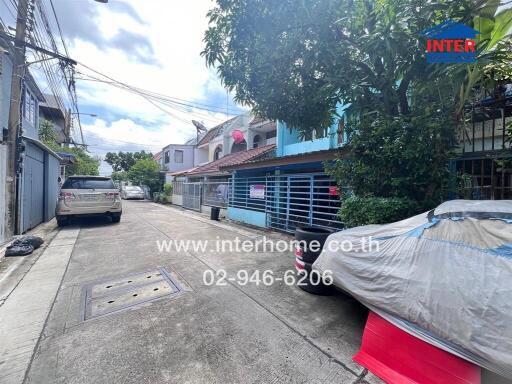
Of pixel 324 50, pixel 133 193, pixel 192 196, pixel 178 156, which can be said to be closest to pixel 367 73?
pixel 324 50

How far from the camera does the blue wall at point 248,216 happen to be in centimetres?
935

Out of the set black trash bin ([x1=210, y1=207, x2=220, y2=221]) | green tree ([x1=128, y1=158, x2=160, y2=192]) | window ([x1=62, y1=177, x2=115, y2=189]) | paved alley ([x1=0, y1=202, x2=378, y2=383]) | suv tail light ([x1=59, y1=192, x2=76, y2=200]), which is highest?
green tree ([x1=128, y1=158, x2=160, y2=192])

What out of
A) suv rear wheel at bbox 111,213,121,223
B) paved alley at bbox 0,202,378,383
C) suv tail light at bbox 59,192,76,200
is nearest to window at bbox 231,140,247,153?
suv rear wheel at bbox 111,213,121,223

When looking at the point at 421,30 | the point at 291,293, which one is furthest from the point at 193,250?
the point at 421,30

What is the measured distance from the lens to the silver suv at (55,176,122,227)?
7.96 m

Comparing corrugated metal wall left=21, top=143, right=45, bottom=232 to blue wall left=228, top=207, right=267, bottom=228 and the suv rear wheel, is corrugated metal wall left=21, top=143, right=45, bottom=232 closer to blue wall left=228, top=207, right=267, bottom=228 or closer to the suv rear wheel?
the suv rear wheel

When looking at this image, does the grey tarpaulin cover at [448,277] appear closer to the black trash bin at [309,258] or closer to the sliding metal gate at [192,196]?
the black trash bin at [309,258]

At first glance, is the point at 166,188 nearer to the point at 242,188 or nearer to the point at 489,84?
the point at 242,188

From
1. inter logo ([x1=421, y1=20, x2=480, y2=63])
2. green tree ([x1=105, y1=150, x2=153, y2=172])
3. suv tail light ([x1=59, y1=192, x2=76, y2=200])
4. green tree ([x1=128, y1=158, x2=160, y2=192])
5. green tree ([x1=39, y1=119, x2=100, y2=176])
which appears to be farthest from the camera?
green tree ([x1=105, y1=150, x2=153, y2=172])

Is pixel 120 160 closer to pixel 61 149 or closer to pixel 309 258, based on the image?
pixel 61 149

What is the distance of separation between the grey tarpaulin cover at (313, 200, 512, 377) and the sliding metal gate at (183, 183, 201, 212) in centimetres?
1360

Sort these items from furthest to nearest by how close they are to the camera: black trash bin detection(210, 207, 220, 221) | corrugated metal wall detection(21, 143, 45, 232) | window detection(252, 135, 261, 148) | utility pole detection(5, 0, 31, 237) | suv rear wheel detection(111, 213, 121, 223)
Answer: window detection(252, 135, 261, 148) < black trash bin detection(210, 207, 220, 221) < suv rear wheel detection(111, 213, 121, 223) < corrugated metal wall detection(21, 143, 45, 232) < utility pole detection(5, 0, 31, 237)

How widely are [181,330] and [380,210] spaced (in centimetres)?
295

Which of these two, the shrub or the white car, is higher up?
the shrub
